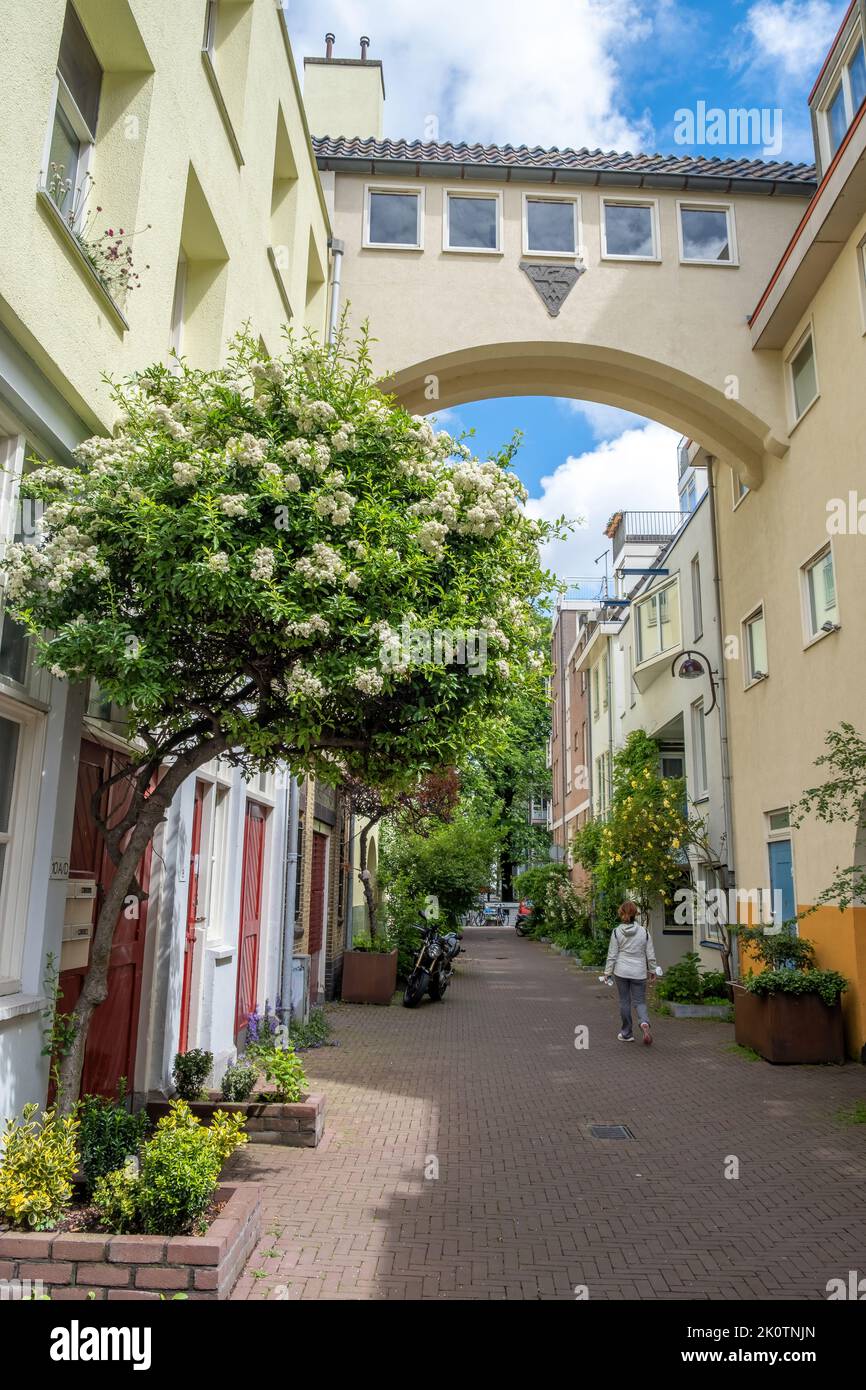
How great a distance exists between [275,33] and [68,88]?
17.7 ft

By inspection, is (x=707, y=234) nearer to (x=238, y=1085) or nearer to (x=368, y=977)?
(x=368, y=977)

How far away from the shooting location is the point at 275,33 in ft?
34.0

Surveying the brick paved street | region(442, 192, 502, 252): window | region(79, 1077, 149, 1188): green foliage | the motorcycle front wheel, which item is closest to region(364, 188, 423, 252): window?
region(442, 192, 502, 252): window

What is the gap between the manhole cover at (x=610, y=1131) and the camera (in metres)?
7.79

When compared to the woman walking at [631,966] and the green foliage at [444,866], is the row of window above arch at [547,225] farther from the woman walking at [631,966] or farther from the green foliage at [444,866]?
the green foliage at [444,866]

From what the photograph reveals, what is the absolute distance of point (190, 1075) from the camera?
7.13 metres

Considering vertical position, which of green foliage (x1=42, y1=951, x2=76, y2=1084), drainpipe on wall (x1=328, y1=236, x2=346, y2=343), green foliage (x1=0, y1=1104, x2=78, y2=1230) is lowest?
green foliage (x1=0, y1=1104, x2=78, y2=1230)

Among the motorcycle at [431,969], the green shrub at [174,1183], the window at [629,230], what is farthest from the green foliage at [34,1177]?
the window at [629,230]

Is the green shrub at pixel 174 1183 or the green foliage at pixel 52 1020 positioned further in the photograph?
the green foliage at pixel 52 1020

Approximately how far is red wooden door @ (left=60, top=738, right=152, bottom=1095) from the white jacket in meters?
6.54

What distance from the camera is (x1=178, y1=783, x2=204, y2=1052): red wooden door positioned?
335 inches

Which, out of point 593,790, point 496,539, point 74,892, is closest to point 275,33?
point 496,539

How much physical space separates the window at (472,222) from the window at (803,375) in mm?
4809

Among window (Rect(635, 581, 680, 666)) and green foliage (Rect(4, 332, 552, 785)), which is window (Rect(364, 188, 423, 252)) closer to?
window (Rect(635, 581, 680, 666))
